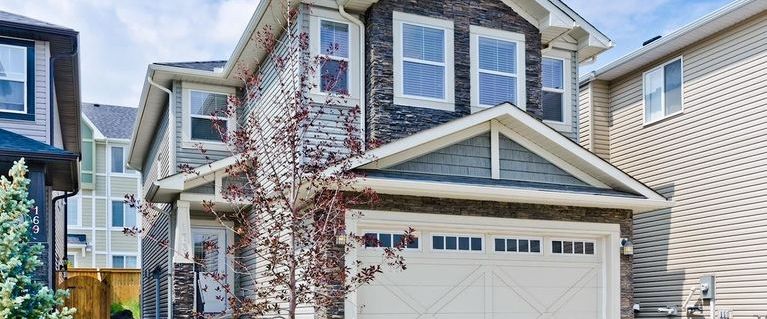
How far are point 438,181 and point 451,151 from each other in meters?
0.79

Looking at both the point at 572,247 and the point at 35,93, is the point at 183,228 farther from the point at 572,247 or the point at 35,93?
the point at 572,247

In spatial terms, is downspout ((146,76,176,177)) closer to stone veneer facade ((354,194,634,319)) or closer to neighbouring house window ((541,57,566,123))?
stone veneer facade ((354,194,634,319))

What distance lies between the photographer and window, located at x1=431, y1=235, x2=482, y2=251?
10516 mm

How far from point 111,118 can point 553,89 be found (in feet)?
76.8

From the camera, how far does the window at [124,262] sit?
29.7 meters

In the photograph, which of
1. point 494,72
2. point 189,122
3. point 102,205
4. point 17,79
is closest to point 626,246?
point 494,72

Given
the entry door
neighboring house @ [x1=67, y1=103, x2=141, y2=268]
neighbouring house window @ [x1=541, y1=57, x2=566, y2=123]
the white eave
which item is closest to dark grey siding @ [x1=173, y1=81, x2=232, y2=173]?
the entry door

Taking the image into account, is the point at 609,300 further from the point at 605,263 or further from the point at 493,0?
the point at 493,0

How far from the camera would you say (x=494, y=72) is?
12.5m

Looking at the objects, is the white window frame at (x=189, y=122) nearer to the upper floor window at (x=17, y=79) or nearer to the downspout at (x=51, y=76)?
the downspout at (x=51, y=76)

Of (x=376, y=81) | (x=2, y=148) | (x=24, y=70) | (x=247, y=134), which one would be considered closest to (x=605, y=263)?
(x=376, y=81)

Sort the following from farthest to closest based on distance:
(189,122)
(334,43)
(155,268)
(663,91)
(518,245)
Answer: (155,268) → (663,91) → (189,122) → (334,43) → (518,245)

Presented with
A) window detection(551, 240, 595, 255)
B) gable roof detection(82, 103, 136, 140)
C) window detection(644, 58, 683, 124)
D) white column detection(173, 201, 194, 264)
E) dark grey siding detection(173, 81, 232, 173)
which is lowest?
window detection(551, 240, 595, 255)

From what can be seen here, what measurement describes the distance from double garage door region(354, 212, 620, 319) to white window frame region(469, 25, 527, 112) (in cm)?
244
